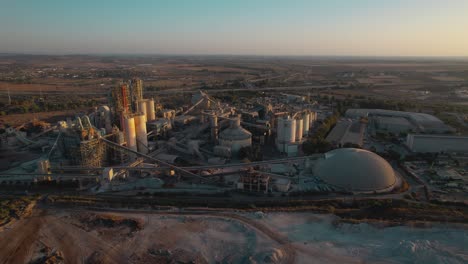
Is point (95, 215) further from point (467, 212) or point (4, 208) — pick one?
point (467, 212)

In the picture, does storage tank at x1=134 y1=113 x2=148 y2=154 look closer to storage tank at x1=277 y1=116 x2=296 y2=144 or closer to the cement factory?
the cement factory

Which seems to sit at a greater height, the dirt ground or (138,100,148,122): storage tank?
(138,100,148,122): storage tank

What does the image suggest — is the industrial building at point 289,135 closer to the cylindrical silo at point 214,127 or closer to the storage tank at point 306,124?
the storage tank at point 306,124

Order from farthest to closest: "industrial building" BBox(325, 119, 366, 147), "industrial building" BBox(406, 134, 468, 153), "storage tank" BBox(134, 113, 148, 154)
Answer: "industrial building" BBox(325, 119, 366, 147), "industrial building" BBox(406, 134, 468, 153), "storage tank" BBox(134, 113, 148, 154)

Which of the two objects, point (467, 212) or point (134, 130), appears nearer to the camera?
point (467, 212)

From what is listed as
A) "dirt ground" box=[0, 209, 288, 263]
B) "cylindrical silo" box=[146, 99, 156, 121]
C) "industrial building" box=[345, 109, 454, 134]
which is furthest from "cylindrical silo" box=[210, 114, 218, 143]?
"industrial building" box=[345, 109, 454, 134]

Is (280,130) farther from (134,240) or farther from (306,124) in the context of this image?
(134,240)

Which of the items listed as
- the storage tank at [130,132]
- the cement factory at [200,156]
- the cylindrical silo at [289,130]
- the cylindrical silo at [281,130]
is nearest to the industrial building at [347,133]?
the cement factory at [200,156]

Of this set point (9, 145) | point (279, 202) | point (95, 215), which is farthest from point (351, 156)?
point (9, 145)
